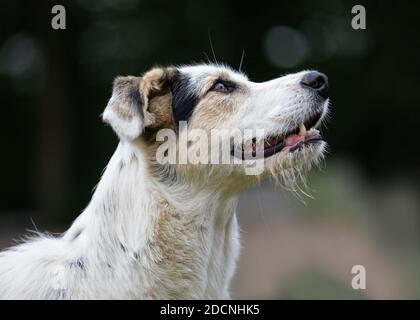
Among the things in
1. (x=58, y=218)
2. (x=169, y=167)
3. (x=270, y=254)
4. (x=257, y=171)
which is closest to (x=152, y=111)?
(x=169, y=167)

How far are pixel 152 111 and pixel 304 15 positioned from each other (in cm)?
1424

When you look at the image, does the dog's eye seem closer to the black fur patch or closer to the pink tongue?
the black fur patch

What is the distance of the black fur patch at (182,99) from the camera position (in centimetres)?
529

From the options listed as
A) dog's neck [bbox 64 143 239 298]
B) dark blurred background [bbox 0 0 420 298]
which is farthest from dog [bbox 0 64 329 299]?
dark blurred background [bbox 0 0 420 298]

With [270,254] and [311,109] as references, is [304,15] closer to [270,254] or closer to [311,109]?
[270,254]

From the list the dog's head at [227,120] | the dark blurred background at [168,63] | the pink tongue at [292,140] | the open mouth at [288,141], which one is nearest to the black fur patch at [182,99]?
the dog's head at [227,120]

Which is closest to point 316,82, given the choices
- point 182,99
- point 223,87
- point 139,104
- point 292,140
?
point 292,140

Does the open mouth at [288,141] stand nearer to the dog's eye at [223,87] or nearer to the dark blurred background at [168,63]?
the dog's eye at [223,87]

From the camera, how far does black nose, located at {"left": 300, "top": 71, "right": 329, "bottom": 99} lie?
5.26 m

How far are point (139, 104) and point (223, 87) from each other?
75cm

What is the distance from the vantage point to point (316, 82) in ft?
17.3

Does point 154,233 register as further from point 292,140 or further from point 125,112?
point 292,140

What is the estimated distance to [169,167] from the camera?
5.16 m

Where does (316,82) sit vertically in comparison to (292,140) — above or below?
above
